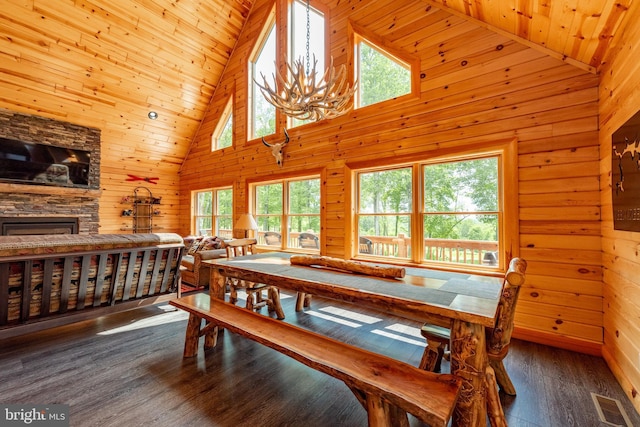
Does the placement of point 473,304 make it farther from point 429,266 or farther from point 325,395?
point 429,266

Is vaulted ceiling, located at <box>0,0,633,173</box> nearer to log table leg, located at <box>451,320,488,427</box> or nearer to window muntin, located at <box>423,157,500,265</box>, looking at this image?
window muntin, located at <box>423,157,500,265</box>

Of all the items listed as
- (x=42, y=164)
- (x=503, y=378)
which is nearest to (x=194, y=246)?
(x=42, y=164)

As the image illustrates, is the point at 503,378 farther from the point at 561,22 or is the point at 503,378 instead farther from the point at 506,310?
the point at 561,22

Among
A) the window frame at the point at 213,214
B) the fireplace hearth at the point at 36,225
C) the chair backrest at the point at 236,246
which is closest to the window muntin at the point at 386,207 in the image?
the chair backrest at the point at 236,246

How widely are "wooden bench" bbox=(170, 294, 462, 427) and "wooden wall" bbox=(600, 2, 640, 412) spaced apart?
160cm

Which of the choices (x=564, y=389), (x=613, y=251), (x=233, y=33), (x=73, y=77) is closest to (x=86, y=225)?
(x=73, y=77)

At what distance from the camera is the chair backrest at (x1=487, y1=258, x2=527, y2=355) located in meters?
1.23

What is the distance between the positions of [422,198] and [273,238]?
3.06 meters

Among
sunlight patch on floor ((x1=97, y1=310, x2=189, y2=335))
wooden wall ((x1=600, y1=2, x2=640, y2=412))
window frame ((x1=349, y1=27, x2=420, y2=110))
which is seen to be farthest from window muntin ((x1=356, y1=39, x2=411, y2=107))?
sunlight patch on floor ((x1=97, y1=310, x2=189, y2=335))

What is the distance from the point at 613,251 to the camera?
2.16 m

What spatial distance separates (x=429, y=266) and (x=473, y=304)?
2076 mm

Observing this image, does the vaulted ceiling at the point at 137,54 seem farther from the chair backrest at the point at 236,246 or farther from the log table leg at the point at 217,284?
the chair backrest at the point at 236,246

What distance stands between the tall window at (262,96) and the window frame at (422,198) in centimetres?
245

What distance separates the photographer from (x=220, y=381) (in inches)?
77.0
